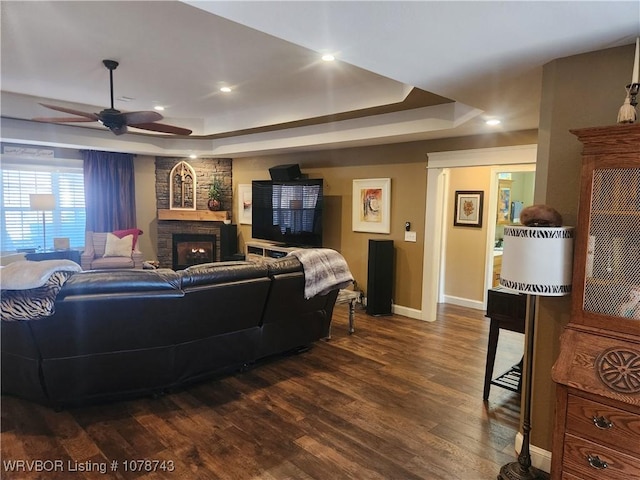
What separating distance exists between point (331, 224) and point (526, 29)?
463cm

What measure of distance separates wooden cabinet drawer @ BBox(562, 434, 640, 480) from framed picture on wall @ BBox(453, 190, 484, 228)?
4.31 m

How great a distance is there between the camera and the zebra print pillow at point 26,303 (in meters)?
2.44

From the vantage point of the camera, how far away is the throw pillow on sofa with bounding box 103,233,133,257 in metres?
6.72

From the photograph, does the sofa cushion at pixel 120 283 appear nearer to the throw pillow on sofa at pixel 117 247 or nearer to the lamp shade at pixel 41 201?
the throw pillow on sofa at pixel 117 247

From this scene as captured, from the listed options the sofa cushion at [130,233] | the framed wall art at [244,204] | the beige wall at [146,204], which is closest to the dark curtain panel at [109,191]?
the beige wall at [146,204]

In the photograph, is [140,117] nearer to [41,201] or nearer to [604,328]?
[41,201]

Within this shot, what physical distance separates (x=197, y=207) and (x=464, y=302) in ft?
17.5

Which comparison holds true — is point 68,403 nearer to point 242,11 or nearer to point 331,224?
point 242,11

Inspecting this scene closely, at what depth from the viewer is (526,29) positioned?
1.83 meters

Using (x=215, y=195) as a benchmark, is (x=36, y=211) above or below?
below

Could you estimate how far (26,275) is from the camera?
2.46 metres

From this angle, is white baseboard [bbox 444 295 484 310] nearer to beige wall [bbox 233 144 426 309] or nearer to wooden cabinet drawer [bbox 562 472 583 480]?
beige wall [bbox 233 144 426 309]

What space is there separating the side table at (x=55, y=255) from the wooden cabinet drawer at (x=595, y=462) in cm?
671

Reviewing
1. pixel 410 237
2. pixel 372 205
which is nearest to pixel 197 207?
pixel 372 205
